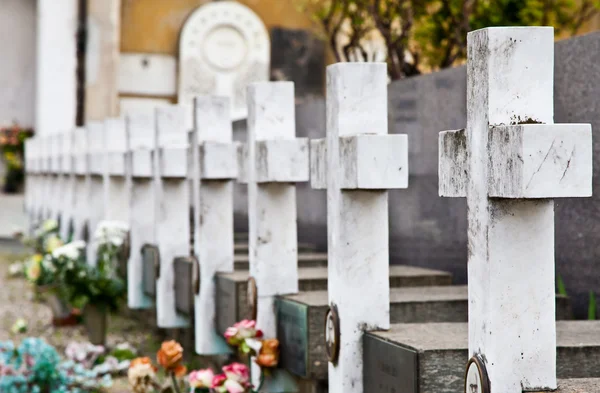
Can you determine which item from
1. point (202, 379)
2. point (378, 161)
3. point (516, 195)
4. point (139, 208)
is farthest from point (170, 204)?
point (516, 195)

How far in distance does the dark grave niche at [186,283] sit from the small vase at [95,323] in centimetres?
88

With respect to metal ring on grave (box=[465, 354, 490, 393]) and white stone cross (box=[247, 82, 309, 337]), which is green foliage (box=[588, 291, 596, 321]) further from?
metal ring on grave (box=[465, 354, 490, 393])

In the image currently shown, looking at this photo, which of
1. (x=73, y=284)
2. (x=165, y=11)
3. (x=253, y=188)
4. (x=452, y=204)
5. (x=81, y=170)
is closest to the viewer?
(x=253, y=188)

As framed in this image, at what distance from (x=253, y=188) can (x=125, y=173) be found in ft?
7.49

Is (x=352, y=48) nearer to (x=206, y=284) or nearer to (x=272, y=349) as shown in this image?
(x=206, y=284)

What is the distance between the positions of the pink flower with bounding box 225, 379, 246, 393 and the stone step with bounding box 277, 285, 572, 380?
0.53ft

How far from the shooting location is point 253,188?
3361 millimetres

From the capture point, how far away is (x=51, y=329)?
19.7 ft

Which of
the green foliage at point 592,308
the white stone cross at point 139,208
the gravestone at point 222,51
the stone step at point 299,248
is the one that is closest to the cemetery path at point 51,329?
the white stone cross at point 139,208

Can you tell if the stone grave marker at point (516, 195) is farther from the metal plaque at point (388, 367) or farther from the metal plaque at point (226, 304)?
the metal plaque at point (226, 304)

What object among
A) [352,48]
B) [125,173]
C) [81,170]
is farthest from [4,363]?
[352,48]

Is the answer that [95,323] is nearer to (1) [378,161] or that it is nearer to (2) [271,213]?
(2) [271,213]

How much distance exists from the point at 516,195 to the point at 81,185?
537 cm

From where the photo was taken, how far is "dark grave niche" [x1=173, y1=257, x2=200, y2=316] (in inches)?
159
